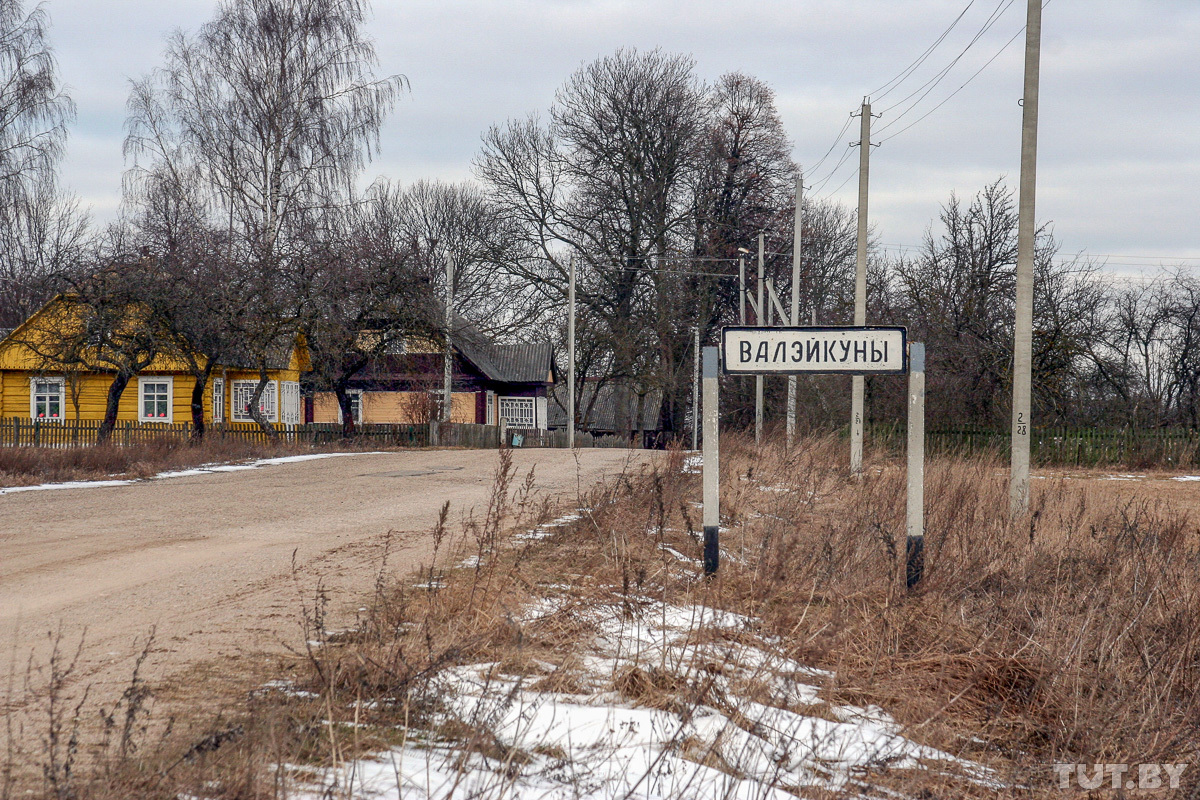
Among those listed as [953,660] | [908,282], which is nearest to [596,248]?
[908,282]

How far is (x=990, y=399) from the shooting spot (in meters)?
31.6

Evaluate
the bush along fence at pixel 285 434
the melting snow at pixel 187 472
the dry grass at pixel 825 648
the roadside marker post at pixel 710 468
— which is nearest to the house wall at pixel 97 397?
the bush along fence at pixel 285 434

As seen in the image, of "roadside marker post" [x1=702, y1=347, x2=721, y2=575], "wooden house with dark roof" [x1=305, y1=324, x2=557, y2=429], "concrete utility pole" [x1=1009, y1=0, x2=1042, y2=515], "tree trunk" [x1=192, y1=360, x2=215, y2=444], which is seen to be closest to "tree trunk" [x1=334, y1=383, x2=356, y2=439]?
"wooden house with dark roof" [x1=305, y1=324, x2=557, y2=429]

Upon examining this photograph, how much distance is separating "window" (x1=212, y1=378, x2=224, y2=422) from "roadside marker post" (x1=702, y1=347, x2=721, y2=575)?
113 ft

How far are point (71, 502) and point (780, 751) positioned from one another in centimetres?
1129

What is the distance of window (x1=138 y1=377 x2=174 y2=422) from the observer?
37.6 meters

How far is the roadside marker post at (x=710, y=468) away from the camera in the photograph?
6340 mm

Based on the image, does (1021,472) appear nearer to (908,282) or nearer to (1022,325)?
(1022,325)

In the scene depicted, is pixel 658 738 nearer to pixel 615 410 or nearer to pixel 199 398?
pixel 199 398

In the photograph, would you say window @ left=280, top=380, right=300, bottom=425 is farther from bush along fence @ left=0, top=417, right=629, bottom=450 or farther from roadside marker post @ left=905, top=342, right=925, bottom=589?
roadside marker post @ left=905, top=342, right=925, bottom=589

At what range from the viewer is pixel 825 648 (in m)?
5.02

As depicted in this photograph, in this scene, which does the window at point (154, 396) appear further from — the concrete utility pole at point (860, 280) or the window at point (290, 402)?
the concrete utility pole at point (860, 280)

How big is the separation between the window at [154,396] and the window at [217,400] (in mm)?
1557

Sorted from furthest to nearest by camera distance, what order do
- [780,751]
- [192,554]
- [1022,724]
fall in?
[192,554]
[1022,724]
[780,751]
